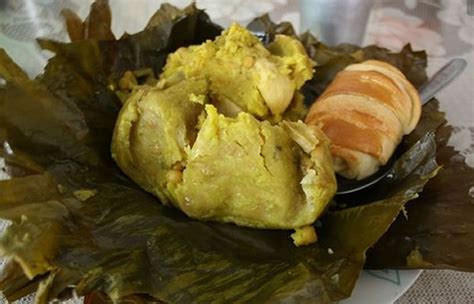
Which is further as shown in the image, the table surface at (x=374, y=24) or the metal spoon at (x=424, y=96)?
the table surface at (x=374, y=24)

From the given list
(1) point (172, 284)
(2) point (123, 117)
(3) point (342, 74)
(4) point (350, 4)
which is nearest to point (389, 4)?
(4) point (350, 4)

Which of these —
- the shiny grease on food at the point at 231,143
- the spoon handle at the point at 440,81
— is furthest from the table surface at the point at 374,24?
the shiny grease on food at the point at 231,143

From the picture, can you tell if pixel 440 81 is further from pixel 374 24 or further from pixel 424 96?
pixel 374 24

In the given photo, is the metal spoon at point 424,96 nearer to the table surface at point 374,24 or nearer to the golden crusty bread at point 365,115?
the golden crusty bread at point 365,115

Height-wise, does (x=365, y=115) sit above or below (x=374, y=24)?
above

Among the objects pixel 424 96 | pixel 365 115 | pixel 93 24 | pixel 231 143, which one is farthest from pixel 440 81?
pixel 93 24

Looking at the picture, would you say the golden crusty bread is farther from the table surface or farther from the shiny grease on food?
the table surface
